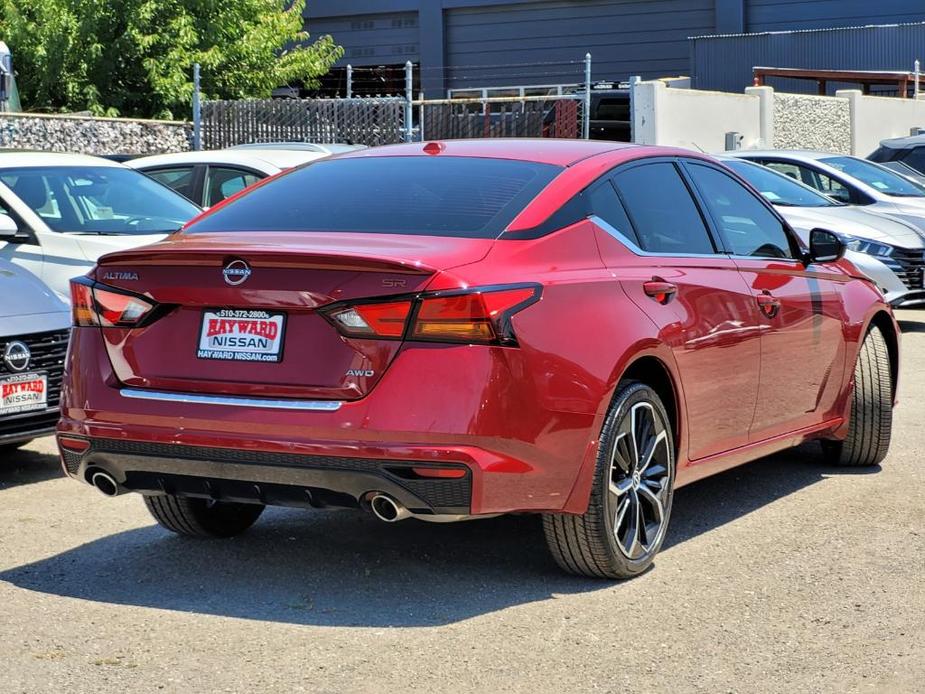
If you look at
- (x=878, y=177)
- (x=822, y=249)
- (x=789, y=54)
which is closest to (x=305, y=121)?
(x=878, y=177)

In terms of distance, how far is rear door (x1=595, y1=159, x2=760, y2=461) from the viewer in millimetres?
5598

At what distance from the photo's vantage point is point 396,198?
5.51m

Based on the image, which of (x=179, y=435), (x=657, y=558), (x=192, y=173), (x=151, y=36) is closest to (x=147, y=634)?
(x=179, y=435)

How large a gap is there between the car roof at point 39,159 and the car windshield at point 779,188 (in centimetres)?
603

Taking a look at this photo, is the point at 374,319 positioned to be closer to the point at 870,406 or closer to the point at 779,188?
the point at 870,406

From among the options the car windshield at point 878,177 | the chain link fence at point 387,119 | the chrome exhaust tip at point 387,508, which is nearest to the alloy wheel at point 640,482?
the chrome exhaust tip at point 387,508

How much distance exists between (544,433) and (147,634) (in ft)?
4.56

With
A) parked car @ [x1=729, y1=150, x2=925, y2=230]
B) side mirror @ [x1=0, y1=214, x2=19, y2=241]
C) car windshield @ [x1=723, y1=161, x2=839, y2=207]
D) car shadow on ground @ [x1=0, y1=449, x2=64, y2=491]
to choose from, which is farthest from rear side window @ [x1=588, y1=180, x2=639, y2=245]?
parked car @ [x1=729, y1=150, x2=925, y2=230]

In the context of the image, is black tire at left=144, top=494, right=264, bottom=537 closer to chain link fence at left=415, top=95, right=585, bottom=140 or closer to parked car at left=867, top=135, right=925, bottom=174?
parked car at left=867, top=135, right=925, bottom=174

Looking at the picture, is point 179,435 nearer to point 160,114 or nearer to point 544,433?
point 544,433

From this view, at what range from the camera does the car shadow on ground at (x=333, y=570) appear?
5.13m

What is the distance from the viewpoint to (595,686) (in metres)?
4.32

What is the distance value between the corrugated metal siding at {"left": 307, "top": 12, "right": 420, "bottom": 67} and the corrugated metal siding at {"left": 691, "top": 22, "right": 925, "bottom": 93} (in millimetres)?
9057

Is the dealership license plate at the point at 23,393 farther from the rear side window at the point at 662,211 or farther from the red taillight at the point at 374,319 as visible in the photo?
the rear side window at the point at 662,211
